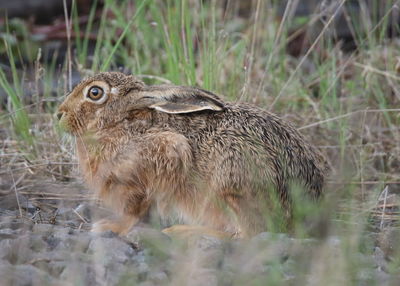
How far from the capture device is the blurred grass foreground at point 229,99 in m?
3.45

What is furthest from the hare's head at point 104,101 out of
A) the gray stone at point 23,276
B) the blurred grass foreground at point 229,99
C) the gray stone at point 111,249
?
the gray stone at point 23,276

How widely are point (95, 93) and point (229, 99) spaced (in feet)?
4.22

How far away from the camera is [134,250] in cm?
380

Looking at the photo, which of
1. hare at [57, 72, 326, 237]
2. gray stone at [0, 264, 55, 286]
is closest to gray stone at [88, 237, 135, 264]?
gray stone at [0, 264, 55, 286]

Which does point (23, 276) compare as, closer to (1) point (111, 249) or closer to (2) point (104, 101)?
(1) point (111, 249)

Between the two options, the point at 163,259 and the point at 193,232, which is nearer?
the point at 163,259

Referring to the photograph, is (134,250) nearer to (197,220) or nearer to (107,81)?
(197,220)

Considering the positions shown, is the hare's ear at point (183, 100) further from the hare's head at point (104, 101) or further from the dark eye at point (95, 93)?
the dark eye at point (95, 93)

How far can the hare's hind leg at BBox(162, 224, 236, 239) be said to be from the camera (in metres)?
4.16

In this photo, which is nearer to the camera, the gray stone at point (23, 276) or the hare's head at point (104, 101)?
the gray stone at point (23, 276)

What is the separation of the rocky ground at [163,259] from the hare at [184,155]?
0.21 meters

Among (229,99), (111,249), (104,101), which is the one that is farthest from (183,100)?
(229,99)

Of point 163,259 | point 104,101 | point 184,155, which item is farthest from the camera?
point 104,101

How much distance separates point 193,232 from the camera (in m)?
4.20
